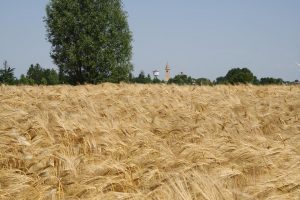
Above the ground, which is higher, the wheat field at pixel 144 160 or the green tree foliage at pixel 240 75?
the green tree foliage at pixel 240 75

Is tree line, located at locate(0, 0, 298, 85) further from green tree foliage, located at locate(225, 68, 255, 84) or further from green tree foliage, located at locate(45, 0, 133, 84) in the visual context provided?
green tree foliage, located at locate(225, 68, 255, 84)

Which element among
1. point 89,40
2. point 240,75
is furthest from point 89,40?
point 240,75

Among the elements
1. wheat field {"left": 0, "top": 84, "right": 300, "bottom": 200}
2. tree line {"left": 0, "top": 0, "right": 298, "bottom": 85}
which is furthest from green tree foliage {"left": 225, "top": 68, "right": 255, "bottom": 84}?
wheat field {"left": 0, "top": 84, "right": 300, "bottom": 200}

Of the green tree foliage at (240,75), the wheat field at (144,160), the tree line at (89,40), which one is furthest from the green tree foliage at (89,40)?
the wheat field at (144,160)

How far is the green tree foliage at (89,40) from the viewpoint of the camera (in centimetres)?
3500

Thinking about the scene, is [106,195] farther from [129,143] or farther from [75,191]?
[129,143]

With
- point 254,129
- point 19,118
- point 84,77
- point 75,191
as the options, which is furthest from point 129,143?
point 84,77

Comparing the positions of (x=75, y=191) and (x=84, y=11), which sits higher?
(x=84, y=11)

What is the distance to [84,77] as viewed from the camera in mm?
35625

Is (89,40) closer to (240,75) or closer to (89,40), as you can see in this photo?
(89,40)

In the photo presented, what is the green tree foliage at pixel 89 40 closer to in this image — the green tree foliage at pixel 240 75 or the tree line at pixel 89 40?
the tree line at pixel 89 40

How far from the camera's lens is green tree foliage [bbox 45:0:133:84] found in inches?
1378

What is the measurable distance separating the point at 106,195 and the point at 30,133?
1989mm

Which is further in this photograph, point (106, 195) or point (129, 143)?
A: point (129, 143)
